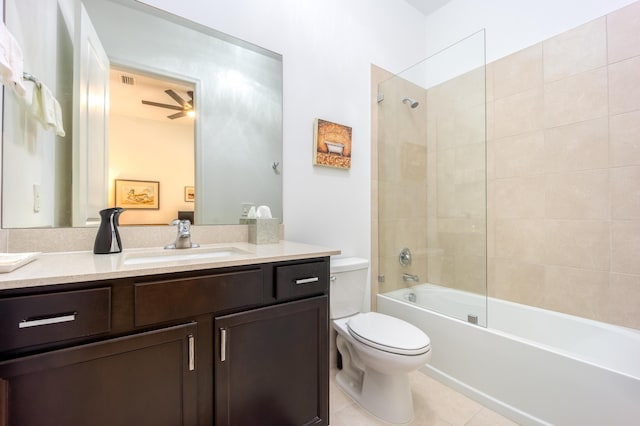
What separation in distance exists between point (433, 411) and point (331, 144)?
5.55 feet

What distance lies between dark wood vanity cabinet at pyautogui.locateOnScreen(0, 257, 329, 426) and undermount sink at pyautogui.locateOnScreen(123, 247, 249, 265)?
0.77 ft

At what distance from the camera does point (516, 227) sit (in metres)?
1.92

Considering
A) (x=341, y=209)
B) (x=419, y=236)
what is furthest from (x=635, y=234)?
(x=341, y=209)

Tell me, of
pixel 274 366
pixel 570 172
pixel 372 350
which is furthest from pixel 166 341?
pixel 570 172

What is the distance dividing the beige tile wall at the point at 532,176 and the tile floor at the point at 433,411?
687mm

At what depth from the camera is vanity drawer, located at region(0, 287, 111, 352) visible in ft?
2.13

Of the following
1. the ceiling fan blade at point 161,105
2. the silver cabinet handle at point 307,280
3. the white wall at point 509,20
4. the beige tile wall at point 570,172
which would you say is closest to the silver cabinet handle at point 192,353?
the silver cabinet handle at point 307,280

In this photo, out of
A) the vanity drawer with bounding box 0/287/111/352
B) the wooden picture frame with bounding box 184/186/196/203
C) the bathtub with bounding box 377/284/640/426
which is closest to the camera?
the vanity drawer with bounding box 0/287/111/352

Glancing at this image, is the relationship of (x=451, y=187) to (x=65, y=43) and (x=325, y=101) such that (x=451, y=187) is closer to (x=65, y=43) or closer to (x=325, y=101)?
(x=325, y=101)

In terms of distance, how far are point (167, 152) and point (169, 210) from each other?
0.93ft

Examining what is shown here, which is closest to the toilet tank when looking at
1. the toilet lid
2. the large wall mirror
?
the toilet lid

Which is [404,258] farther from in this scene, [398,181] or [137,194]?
[137,194]

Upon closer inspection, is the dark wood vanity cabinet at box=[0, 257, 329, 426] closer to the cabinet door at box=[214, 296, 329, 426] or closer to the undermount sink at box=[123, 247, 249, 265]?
the cabinet door at box=[214, 296, 329, 426]

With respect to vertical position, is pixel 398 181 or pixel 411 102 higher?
pixel 411 102
